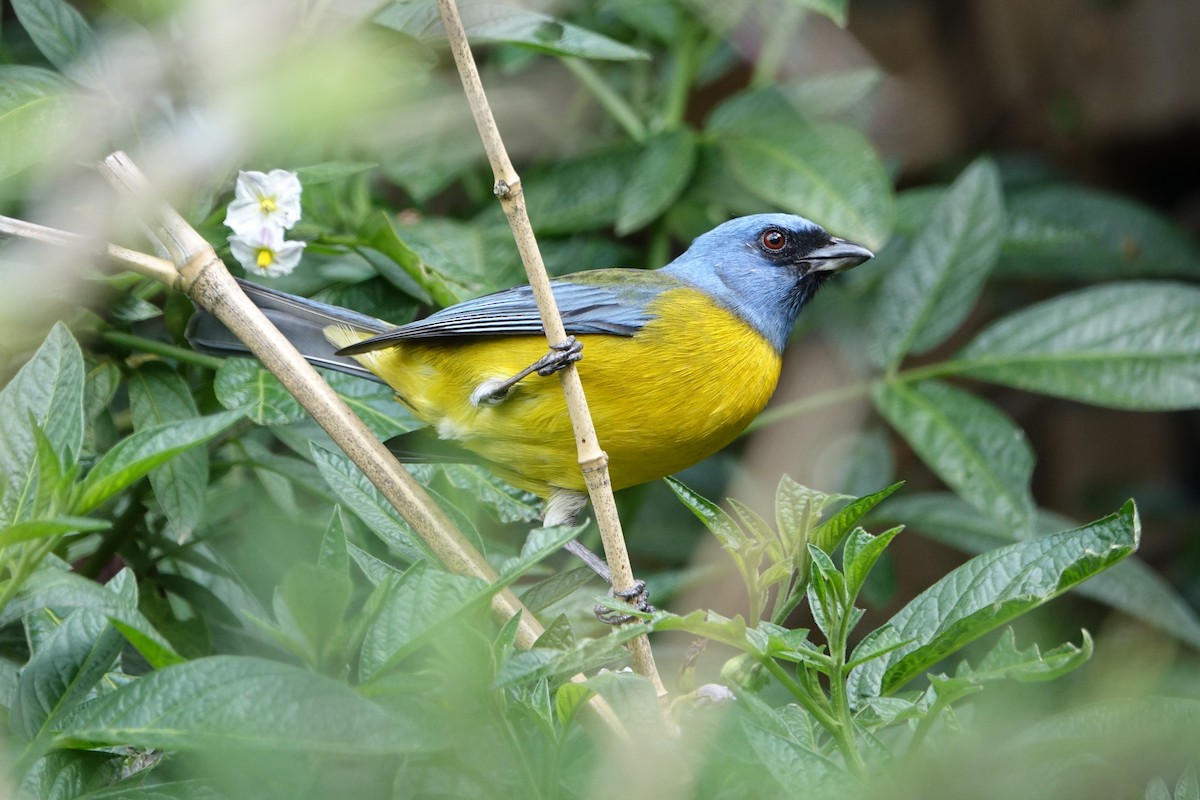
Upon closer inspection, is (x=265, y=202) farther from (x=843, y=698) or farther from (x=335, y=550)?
(x=843, y=698)

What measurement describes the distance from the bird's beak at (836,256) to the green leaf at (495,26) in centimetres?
89

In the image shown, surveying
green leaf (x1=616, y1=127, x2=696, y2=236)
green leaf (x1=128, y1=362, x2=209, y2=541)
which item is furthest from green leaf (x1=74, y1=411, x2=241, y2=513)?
green leaf (x1=616, y1=127, x2=696, y2=236)

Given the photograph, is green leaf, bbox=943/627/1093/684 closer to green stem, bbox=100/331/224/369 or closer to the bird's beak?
green stem, bbox=100/331/224/369

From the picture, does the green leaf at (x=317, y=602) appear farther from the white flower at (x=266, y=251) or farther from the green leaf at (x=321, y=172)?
the green leaf at (x=321, y=172)

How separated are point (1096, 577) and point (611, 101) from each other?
1.85 metres

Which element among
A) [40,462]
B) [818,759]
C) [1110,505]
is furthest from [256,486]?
[1110,505]

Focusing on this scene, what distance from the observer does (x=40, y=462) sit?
1430 mm

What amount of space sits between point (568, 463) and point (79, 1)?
1.84m

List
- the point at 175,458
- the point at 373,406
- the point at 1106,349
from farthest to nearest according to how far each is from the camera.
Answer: the point at 1106,349 < the point at 373,406 < the point at 175,458

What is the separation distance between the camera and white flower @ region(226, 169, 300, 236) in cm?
225

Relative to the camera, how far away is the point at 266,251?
7.49 ft

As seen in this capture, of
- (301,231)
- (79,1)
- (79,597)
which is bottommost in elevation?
(79,597)

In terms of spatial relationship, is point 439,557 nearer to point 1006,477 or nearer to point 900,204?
point 1006,477

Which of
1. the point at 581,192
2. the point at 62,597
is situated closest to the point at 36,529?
the point at 62,597
